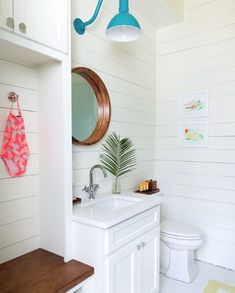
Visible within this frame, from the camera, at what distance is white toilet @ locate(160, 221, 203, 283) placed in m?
2.14

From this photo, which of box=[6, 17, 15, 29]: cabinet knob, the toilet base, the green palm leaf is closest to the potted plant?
the green palm leaf

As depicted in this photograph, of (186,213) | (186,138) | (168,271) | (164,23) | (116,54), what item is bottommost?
(168,271)

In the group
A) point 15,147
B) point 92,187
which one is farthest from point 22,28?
point 92,187

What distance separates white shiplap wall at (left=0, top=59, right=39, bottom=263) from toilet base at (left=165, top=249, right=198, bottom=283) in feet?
4.43

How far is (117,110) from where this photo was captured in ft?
7.08

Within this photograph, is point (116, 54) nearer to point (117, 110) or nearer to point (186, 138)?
point (117, 110)

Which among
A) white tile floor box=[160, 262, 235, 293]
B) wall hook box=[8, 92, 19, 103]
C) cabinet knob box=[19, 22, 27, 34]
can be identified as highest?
cabinet knob box=[19, 22, 27, 34]

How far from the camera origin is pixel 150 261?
1778mm

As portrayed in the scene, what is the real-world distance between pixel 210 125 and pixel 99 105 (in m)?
1.24

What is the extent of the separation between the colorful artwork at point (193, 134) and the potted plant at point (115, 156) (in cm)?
78

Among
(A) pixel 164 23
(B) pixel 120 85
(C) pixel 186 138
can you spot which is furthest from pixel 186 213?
(A) pixel 164 23

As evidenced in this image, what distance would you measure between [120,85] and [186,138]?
→ 0.98 metres

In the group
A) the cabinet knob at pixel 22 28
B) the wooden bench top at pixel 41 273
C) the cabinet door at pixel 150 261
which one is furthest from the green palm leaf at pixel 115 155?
the cabinet knob at pixel 22 28

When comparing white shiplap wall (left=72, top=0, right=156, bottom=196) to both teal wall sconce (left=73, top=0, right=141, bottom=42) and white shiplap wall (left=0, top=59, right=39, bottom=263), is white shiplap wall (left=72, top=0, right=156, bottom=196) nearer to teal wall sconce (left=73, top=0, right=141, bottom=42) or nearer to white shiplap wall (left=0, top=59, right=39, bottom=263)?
teal wall sconce (left=73, top=0, right=141, bottom=42)
